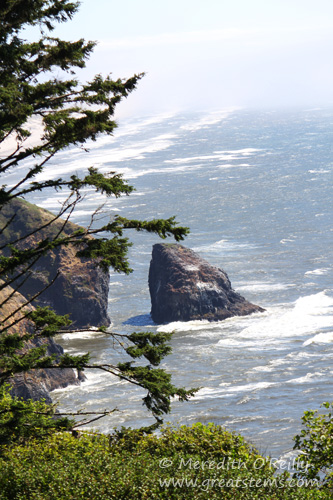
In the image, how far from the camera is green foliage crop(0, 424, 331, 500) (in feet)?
61.1

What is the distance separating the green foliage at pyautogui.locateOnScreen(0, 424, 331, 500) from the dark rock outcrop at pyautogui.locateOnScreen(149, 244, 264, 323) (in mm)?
61140

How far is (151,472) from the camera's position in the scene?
19.5 meters

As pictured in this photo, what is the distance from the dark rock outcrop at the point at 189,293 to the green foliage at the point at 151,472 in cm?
6114

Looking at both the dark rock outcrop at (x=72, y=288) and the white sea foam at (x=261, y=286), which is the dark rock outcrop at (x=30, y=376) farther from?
the white sea foam at (x=261, y=286)

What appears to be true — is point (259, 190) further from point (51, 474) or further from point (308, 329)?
point (51, 474)

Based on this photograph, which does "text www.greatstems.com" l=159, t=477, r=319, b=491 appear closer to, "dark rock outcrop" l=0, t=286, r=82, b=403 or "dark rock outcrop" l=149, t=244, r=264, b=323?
"dark rock outcrop" l=0, t=286, r=82, b=403

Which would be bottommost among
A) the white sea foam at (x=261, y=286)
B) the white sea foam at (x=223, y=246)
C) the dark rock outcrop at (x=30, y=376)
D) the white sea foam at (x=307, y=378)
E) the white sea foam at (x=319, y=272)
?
the white sea foam at (x=307, y=378)

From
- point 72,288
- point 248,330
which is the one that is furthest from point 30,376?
point 248,330

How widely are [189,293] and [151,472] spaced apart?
65.1 metres

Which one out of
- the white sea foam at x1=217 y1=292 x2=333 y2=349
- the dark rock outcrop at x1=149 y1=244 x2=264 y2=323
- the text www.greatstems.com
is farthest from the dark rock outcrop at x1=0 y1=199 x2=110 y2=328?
the text www.greatstems.com

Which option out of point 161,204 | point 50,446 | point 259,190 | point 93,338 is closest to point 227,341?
point 93,338

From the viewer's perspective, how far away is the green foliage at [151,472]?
61.1ft

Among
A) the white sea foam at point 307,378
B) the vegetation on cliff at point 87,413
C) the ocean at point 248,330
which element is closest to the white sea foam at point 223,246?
the ocean at point 248,330

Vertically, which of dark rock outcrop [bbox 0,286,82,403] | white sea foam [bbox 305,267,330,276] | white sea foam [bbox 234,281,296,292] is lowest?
dark rock outcrop [bbox 0,286,82,403]
